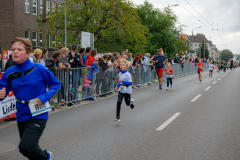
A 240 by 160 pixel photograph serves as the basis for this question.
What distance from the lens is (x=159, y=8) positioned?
5422 centimetres

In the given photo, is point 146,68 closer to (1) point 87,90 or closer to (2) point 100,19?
(1) point 87,90

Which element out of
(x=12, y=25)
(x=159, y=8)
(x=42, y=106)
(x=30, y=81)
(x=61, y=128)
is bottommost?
(x=61, y=128)

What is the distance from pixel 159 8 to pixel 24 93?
51.7 m

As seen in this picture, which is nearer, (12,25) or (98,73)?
(98,73)

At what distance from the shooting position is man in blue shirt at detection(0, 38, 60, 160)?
405 centimetres

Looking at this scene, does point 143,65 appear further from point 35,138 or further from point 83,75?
point 35,138

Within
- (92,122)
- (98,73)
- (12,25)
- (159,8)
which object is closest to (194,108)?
(92,122)

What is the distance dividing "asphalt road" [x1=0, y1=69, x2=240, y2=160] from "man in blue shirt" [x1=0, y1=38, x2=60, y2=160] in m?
1.30

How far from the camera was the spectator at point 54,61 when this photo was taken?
10.6m

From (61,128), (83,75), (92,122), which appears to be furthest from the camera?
(83,75)

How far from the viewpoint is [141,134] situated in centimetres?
Answer: 705

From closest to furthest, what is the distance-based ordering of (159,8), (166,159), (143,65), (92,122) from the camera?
(166,159) < (92,122) < (143,65) < (159,8)

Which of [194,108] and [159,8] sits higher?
[159,8]

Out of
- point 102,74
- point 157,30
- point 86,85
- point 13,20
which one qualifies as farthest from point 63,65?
point 157,30
